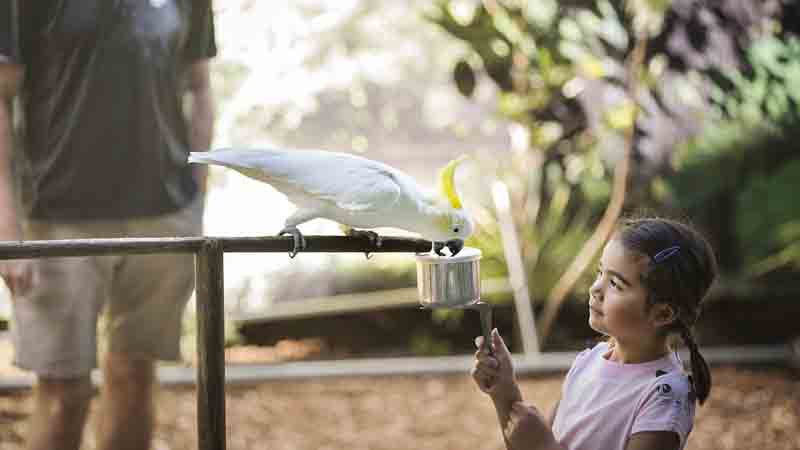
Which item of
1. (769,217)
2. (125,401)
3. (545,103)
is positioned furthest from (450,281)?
(769,217)

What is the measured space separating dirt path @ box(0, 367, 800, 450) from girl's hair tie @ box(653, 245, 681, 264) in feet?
4.10

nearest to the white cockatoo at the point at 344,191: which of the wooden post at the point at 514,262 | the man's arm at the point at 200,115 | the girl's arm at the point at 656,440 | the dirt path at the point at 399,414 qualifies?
the girl's arm at the point at 656,440

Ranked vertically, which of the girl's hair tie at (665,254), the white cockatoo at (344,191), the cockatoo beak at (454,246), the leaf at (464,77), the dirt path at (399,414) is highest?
the leaf at (464,77)

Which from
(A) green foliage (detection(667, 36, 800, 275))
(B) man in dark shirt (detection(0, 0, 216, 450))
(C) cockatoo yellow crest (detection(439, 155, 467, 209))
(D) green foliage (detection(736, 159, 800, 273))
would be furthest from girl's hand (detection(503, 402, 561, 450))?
(D) green foliage (detection(736, 159, 800, 273))

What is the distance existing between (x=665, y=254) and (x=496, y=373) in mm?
217

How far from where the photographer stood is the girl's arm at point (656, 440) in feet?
3.30

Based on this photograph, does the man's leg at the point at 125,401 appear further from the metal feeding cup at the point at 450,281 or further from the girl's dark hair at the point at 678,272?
the girl's dark hair at the point at 678,272

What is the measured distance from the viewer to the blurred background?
2428 millimetres

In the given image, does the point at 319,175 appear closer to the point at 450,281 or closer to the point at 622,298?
the point at 450,281

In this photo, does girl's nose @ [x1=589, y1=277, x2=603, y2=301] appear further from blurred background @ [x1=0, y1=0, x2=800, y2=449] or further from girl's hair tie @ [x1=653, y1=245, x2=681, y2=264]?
blurred background @ [x1=0, y1=0, x2=800, y2=449]

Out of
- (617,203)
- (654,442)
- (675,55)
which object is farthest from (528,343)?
(654,442)

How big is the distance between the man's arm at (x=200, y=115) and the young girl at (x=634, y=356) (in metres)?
0.69

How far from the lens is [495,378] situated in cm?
108

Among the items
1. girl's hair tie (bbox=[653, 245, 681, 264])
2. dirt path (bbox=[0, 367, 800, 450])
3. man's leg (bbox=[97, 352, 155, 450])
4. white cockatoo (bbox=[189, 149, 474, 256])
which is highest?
white cockatoo (bbox=[189, 149, 474, 256])
